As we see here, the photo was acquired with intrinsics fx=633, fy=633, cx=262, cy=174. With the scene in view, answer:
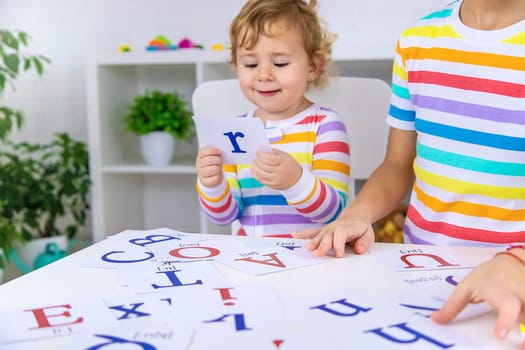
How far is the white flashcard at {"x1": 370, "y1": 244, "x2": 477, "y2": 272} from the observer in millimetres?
720

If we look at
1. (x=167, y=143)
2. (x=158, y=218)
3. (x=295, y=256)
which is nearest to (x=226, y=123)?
(x=295, y=256)

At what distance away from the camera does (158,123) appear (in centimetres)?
252

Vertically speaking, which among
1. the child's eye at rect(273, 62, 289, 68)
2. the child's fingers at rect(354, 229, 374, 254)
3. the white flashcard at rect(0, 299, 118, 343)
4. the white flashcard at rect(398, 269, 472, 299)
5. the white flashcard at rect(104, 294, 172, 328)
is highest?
the child's eye at rect(273, 62, 289, 68)

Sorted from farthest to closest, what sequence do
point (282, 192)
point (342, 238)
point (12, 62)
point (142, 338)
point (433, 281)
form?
point (12, 62), point (282, 192), point (342, 238), point (433, 281), point (142, 338)

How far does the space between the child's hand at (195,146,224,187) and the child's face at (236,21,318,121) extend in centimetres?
24

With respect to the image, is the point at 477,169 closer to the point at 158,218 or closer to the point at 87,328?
the point at 87,328

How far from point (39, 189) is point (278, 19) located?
5.00 feet

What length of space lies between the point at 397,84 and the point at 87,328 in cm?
81

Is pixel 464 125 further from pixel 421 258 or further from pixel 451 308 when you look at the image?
pixel 451 308

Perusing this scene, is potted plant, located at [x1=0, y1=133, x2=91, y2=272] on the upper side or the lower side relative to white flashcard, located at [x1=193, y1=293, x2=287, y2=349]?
lower

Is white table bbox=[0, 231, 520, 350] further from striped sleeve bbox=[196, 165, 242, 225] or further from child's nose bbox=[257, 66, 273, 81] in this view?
child's nose bbox=[257, 66, 273, 81]

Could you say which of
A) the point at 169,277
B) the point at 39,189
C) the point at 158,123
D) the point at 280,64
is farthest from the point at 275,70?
the point at 39,189

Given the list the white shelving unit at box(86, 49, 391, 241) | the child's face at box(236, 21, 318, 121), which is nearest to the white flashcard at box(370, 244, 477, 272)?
the child's face at box(236, 21, 318, 121)

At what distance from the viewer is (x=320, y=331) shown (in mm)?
520
